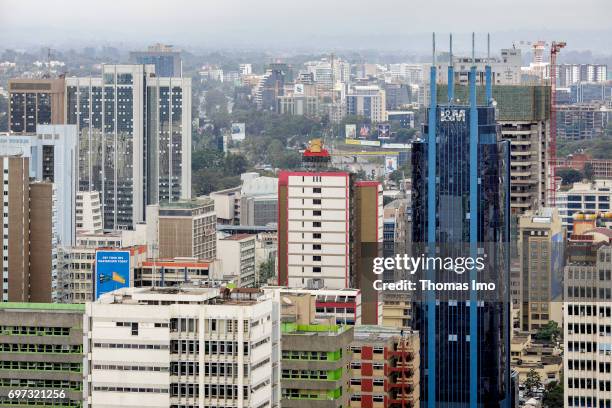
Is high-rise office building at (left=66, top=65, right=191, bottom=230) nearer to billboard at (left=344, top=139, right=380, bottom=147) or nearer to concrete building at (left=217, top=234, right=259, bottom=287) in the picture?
billboard at (left=344, top=139, right=380, bottom=147)

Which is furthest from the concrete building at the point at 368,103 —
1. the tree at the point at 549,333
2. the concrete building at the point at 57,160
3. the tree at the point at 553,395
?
the tree at the point at 553,395

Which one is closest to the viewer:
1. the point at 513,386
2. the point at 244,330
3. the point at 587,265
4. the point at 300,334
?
the point at 244,330

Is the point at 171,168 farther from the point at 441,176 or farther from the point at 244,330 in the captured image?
the point at 244,330

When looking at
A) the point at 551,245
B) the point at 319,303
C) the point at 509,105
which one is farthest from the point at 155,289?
the point at 509,105

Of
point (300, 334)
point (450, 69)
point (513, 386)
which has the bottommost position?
point (513, 386)

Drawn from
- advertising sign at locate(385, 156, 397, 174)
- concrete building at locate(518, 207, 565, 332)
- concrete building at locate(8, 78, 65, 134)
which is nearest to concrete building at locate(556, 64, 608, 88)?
advertising sign at locate(385, 156, 397, 174)

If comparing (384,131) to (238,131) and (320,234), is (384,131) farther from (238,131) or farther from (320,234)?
(320,234)

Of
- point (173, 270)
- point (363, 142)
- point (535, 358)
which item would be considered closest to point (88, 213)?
point (363, 142)
